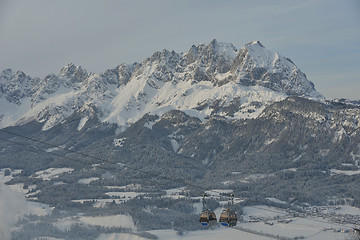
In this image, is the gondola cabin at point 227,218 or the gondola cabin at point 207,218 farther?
the gondola cabin at point 207,218

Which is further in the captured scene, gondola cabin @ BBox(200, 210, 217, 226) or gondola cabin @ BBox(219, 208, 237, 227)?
gondola cabin @ BBox(200, 210, 217, 226)

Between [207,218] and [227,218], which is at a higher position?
[207,218]

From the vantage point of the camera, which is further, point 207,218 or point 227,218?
point 207,218
